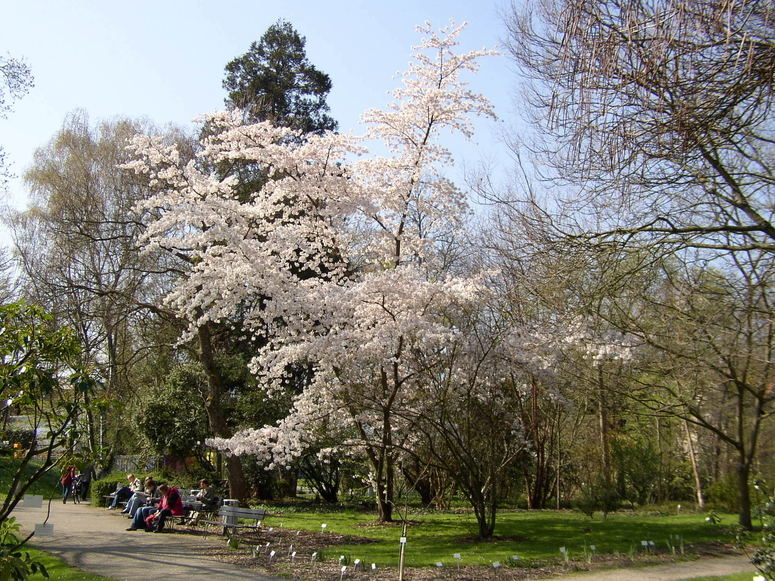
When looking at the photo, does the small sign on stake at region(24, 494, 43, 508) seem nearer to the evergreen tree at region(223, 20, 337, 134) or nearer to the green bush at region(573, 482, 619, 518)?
the green bush at region(573, 482, 619, 518)

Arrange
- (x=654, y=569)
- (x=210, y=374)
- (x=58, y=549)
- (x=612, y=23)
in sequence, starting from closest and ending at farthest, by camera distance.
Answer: (x=612, y=23)
(x=654, y=569)
(x=58, y=549)
(x=210, y=374)

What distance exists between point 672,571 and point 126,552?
7888 mm

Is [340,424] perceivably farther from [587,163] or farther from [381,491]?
[587,163]

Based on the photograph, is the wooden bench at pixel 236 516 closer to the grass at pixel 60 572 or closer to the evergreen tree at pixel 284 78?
the grass at pixel 60 572

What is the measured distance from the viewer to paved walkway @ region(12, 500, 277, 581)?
27.3 feet

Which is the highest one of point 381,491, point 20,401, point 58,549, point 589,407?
point 589,407

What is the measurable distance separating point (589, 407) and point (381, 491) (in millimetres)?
6763

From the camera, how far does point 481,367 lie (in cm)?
1170

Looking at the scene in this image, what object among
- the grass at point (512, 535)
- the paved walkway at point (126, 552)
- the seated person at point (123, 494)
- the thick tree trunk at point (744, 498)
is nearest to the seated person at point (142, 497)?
the paved walkway at point (126, 552)

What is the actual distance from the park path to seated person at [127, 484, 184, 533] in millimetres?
7635

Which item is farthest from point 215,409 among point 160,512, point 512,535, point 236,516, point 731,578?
point 731,578

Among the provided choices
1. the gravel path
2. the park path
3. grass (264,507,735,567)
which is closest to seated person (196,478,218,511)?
grass (264,507,735,567)

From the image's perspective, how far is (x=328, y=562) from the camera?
9258 mm

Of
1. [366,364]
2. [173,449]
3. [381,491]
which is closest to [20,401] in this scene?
[366,364]
